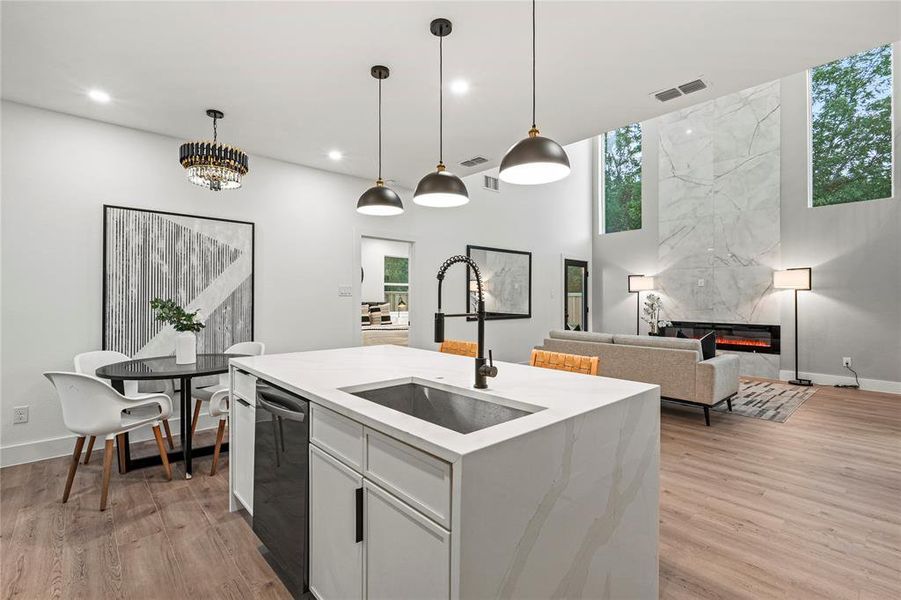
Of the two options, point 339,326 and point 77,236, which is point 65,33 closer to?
point 77,236

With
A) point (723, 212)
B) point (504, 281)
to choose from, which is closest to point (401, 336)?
point (504, 281)

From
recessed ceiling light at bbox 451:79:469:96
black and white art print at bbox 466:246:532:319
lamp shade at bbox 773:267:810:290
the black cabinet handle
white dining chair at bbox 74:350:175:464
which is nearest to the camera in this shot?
the black cabinet handle

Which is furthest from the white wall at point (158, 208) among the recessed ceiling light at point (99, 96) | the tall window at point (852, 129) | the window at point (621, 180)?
the tall window at point (852, 129)

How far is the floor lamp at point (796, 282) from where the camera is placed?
5.79m

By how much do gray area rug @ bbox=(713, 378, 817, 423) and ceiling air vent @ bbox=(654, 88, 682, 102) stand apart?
3.27m

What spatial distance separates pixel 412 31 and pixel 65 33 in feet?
6.32

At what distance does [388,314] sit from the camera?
9.23m

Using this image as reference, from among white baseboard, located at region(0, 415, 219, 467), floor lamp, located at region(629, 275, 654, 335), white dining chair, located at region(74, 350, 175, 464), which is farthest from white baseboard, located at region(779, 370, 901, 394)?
white baseboard, located at region(0, 415, 219, 467)

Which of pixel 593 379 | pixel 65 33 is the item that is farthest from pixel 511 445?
pixel 65 33

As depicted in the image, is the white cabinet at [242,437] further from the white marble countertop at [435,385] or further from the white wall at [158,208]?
the white wall at [158,208]

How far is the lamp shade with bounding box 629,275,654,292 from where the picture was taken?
25.1 feet

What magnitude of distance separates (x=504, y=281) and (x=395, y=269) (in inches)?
141

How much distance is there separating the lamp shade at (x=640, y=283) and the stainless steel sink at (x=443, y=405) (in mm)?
6849

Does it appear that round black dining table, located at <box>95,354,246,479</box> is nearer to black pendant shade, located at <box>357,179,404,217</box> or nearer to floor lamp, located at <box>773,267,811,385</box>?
black pendant shade, located at <box>357,179,404,217</box>
